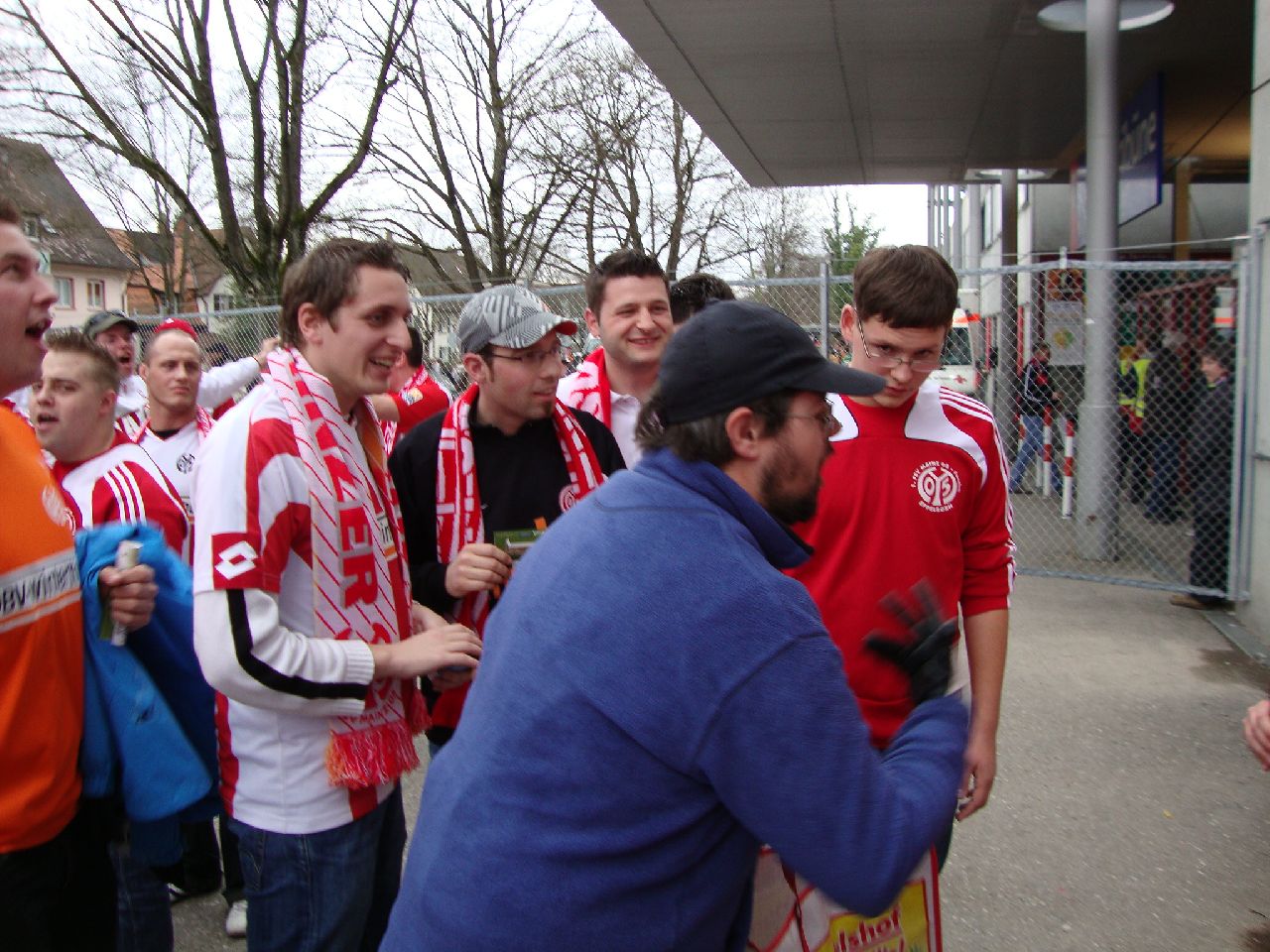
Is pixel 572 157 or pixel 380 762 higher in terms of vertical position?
pixel 572 157

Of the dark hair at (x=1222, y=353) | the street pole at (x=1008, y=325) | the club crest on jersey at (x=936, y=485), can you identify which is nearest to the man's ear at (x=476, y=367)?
the club crest on jersey at (x=936, y=485)

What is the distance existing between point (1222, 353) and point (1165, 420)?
7.48 ft

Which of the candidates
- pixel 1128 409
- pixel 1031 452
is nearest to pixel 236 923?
pixel 1128 409

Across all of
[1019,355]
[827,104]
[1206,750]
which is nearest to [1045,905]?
[1206,750]

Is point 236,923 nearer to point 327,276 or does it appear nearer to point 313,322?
point 313,322

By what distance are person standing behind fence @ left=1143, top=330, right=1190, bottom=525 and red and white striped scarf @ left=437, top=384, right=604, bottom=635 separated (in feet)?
29.3

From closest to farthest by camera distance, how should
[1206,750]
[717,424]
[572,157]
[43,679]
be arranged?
[717,424] < [43,679] < [1206,750] < [572,157]

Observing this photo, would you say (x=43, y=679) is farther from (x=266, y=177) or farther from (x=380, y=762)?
(x=266, y=177)

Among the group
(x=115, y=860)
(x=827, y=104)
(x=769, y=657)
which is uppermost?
(x=827, y=104)

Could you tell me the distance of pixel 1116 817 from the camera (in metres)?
4.31

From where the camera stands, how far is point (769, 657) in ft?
4.34

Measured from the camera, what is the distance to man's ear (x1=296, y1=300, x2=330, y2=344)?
2.25 metres

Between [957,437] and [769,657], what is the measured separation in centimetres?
136

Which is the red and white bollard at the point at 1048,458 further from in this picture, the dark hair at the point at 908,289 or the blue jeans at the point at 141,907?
the blue jeans at the point at 141,907
